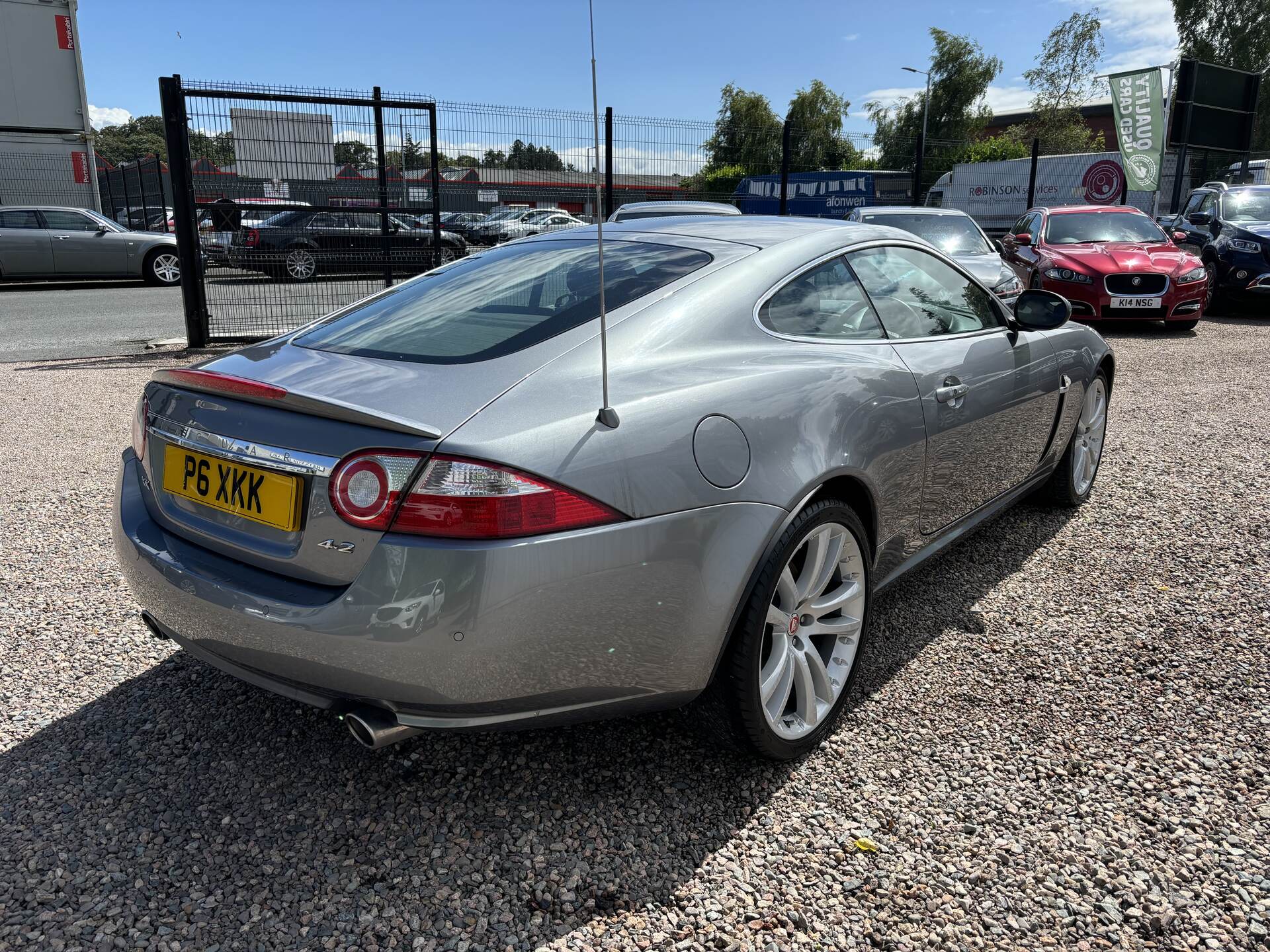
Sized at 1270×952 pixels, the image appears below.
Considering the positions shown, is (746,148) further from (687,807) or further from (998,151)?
(998,151)

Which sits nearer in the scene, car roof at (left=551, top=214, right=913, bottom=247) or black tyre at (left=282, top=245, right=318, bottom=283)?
car roof at (left=551, top=214, right=913, bottom=247)

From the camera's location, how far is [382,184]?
938 cm

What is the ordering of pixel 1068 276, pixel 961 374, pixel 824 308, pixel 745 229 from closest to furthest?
pixel 824 308 < pixel 745 229 < pixel 961 374 < pixel 1068 276

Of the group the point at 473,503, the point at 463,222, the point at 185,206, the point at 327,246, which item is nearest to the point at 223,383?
the point at 473,503

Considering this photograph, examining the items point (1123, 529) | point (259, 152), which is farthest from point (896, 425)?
point (259, 152)

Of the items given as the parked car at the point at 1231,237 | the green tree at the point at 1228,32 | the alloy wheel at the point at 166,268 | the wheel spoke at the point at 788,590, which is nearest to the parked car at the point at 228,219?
the wheel spoke at the point at 788,590

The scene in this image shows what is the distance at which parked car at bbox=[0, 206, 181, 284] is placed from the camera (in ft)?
51.3

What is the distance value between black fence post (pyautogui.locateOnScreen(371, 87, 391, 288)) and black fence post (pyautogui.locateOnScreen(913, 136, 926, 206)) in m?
9.50

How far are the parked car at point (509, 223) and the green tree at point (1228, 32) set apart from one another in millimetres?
46472

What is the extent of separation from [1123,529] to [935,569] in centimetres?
109

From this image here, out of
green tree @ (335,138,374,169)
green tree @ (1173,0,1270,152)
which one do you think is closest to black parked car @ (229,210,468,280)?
green tree @ (335,138,374,169)

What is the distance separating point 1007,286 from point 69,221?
599 inches

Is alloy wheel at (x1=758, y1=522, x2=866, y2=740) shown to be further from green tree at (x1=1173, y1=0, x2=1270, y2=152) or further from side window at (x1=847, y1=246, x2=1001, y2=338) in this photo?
green tree at (x1=1173, y1=0, x2=1270, y2=152)

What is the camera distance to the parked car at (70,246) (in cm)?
1563
